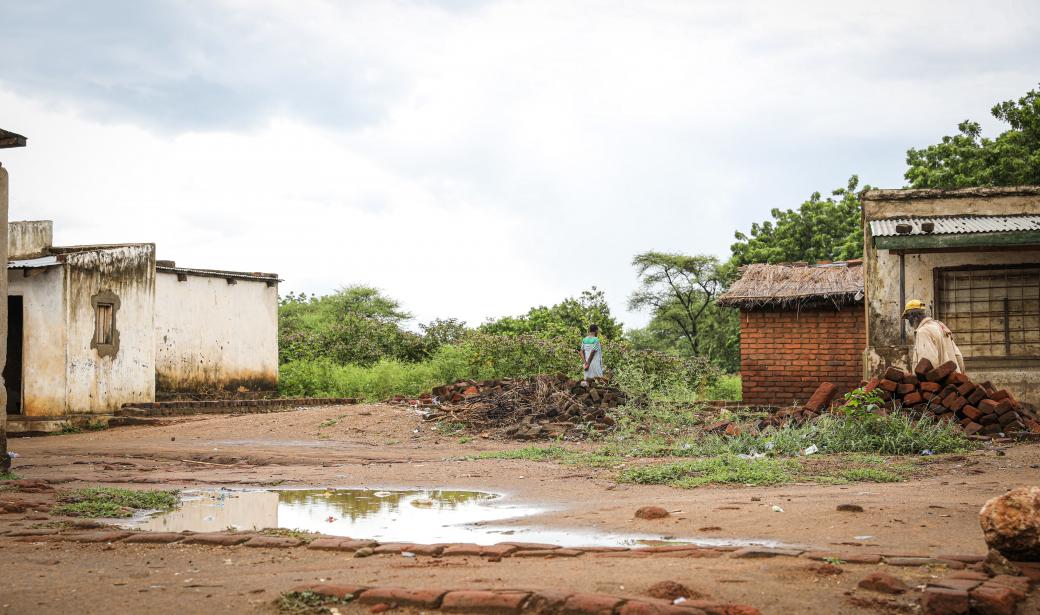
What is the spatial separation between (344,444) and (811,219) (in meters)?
25.5

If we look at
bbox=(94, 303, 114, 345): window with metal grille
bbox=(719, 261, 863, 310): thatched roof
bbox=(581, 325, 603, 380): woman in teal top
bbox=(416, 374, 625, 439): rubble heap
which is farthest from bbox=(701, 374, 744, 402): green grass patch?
bbox=(94, 303, 114, 345): window with metal grille

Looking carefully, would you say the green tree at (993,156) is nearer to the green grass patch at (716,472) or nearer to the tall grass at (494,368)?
the tall grass at (494,368)

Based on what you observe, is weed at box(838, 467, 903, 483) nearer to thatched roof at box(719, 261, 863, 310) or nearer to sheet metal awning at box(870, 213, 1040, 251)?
sheet metal awning at box(870, 213, 1040, 251)

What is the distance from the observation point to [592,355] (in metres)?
18.1

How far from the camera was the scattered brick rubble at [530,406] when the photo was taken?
15.8m

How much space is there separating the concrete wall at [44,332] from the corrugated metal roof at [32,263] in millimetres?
201

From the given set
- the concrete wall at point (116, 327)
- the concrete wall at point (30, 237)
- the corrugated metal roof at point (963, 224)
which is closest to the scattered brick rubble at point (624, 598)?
the corrugated metal roof at point (963, 224)

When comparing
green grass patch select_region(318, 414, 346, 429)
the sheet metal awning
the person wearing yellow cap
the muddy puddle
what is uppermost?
the sheet metal awning

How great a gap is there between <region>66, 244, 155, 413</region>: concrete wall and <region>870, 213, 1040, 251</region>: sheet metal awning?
15171 millimetres

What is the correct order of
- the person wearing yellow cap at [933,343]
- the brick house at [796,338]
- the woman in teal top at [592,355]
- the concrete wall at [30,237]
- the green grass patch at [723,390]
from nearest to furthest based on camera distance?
the person wearing yellow cap at [933,343] → the woman in teal top at [592,355] → the brick house at [796,338] → the concrete wall at [30,237] → the green grass patch at [723,390]

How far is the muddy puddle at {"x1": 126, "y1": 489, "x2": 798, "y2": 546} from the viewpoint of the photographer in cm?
663

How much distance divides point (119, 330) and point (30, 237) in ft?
11.8

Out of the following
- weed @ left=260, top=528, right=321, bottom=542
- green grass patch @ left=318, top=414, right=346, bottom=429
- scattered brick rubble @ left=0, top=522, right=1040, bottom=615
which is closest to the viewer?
scattered brick rubble @ left=0, top=522, right=1040, bottom=615

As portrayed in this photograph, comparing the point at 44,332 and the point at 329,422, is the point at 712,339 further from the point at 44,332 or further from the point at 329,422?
the point at 44,332
